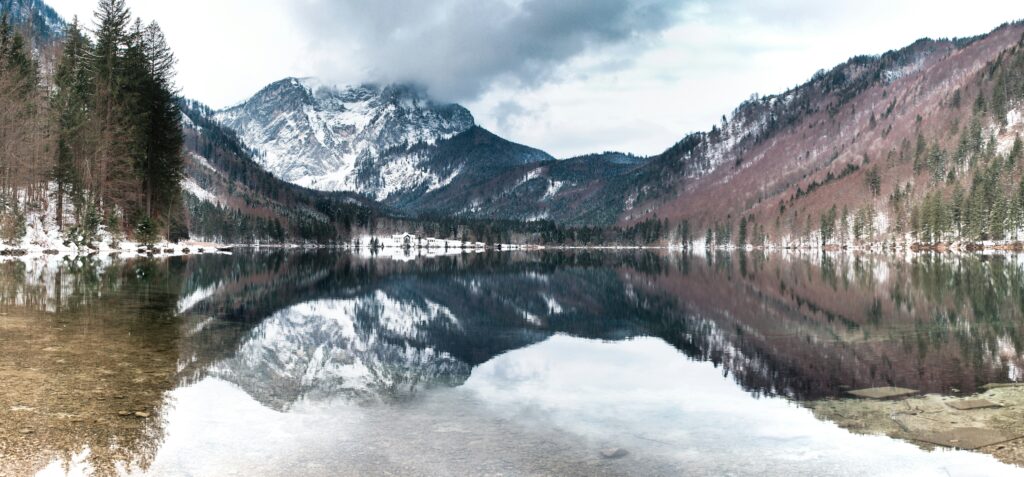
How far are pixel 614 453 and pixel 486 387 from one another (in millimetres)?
6477

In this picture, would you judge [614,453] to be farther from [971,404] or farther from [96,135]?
[96,135]

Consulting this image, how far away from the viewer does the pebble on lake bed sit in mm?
11367

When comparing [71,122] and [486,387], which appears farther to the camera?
[71,122]

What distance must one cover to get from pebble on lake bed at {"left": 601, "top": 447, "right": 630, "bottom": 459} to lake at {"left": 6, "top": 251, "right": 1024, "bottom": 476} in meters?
0.08

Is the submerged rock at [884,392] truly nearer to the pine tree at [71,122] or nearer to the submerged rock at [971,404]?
the submerged rock at [971,404]

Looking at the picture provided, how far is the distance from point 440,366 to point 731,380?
8862 mm

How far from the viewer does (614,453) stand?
37.9ft

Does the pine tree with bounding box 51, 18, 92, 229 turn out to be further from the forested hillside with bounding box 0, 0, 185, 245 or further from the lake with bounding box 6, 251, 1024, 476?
the lake with bounding box 6, 251, 1024, 476

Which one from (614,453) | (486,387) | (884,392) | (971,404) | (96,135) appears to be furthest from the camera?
(96,135)

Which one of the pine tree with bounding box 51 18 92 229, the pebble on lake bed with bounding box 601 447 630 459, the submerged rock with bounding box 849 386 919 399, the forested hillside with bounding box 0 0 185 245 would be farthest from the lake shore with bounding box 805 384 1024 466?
the pine tree with bounding box 51 18 92 229

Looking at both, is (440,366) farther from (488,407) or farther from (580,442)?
(580,442)

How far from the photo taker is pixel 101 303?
29.1 meters

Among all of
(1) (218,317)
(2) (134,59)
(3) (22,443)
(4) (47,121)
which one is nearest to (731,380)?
(3) (22,443)

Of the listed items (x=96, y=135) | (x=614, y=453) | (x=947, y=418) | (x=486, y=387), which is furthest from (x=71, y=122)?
(x=947, y=418)
